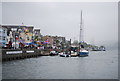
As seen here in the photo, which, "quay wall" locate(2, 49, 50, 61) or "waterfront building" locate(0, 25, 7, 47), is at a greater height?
"waterfront building" locate(0, 25, 7, 47)

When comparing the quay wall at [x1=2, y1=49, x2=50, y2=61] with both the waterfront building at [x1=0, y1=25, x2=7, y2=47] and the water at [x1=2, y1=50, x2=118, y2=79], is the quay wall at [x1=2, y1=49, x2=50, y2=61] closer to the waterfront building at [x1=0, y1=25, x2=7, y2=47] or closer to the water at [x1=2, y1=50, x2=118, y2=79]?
the water at [x1=2, y1=50, x2=118, y2=79]

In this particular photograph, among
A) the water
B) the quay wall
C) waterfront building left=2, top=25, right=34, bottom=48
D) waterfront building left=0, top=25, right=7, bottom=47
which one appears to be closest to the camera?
the water

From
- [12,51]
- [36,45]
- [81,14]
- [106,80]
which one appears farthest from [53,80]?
[36,45]

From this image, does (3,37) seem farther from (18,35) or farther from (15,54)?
(18,35)

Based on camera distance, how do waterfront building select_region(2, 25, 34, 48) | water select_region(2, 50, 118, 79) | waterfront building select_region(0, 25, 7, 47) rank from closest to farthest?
1. water select_region(2, 50, 118, 79)
2. waterfront building select_region(0, 25, 7, 47)
3. waterfront building select_region(2, 25, 34, 48)

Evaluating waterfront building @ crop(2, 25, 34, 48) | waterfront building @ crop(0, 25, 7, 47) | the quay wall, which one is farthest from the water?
waterfront building @ crop(2, 25, 34, 48)

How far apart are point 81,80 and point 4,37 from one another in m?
58.8

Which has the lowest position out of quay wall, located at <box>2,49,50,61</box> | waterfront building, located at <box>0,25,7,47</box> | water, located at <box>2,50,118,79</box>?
water, located at <box>2,50,118,79</box>

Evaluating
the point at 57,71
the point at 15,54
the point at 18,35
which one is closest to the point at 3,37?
the point at 15,54

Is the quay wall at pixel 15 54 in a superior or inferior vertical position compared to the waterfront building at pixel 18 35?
inferior

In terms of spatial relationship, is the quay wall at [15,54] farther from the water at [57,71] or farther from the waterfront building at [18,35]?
the waterfront building at [18,35]

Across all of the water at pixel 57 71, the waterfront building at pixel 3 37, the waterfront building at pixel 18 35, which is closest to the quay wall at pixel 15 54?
the water at pixel 57 71

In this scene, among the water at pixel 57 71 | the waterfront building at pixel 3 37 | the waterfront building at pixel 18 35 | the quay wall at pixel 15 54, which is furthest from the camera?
the waterfront building at pixel 18 35

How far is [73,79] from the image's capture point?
29.1 m
